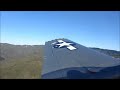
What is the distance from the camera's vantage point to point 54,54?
2.68m

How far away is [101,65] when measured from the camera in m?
2.43

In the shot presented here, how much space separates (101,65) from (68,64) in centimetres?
40
